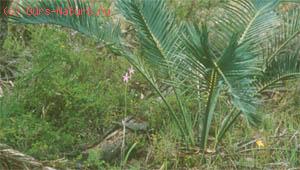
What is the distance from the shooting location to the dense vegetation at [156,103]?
406cm

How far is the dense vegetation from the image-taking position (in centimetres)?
406

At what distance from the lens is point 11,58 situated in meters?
5.29

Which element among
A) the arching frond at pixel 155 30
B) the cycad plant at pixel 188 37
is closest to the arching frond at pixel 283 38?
the cycad plant at pixel 188 37

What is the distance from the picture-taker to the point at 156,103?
4.74 m

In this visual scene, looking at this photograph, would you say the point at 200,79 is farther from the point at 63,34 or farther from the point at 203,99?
the point at 63,34

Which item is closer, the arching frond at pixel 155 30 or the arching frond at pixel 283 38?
the arching frond at pixel 155 30

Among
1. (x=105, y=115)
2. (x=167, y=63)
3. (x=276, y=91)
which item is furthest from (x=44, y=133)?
(x=276, y=91)

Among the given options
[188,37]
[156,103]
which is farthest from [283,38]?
[156,103]

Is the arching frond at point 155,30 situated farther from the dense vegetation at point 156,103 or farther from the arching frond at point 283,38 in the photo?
the arching frond at point 283,38

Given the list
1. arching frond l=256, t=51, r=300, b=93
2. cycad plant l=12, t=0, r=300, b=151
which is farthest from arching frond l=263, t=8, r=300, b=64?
arching frond l=256, t=51, r=300, b=93

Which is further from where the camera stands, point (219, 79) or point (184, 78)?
point (184, 78)

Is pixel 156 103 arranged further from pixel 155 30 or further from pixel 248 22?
pixel 248 22

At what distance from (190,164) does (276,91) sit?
137cm

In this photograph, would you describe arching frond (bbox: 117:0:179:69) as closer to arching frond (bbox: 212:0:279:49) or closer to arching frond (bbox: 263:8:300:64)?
arching frond (bbox: 212:0:279:49)
